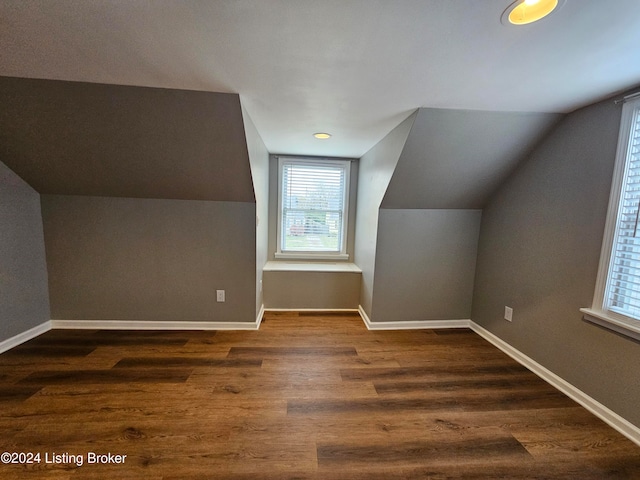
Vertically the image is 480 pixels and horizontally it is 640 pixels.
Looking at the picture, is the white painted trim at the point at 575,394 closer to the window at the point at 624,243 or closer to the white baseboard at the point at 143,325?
the window at the point at 624,243

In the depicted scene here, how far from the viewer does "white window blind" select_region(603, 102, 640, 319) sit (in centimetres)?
146

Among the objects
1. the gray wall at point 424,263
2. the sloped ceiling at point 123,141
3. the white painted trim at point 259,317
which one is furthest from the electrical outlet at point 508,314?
the sloped ceiling at point 123,141

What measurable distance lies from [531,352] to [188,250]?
11.0ft

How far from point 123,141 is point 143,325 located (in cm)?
184

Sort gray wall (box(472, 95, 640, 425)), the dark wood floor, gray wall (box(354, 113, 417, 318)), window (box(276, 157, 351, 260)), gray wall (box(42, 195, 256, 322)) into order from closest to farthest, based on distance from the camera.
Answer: the dark wood floor < gray wall (box(472, 95, 640, 425)) < gray wall (box(354, 113, 417, 318)) < gray wall (box(42, 195, 256, 322)) < window (box(276, 157, 351, 260))

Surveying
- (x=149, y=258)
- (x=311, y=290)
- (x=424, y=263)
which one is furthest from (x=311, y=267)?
(x=149, y=258)

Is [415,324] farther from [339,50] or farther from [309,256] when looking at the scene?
[339,50]

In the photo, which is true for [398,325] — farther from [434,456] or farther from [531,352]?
[434,456]

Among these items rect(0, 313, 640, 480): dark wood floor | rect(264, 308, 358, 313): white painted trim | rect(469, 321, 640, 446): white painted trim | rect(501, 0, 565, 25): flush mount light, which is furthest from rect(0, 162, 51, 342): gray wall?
rect(469, 321, 640, 446): white painted trim

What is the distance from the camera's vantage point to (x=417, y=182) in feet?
7.66

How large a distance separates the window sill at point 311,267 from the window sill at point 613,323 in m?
1.99

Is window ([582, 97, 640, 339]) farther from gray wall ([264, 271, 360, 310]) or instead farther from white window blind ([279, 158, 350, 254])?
white window blind ([279, 158, 350, 254])

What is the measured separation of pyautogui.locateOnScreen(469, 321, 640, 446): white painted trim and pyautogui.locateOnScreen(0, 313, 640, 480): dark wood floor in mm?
72

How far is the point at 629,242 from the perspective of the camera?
4.91 feet
